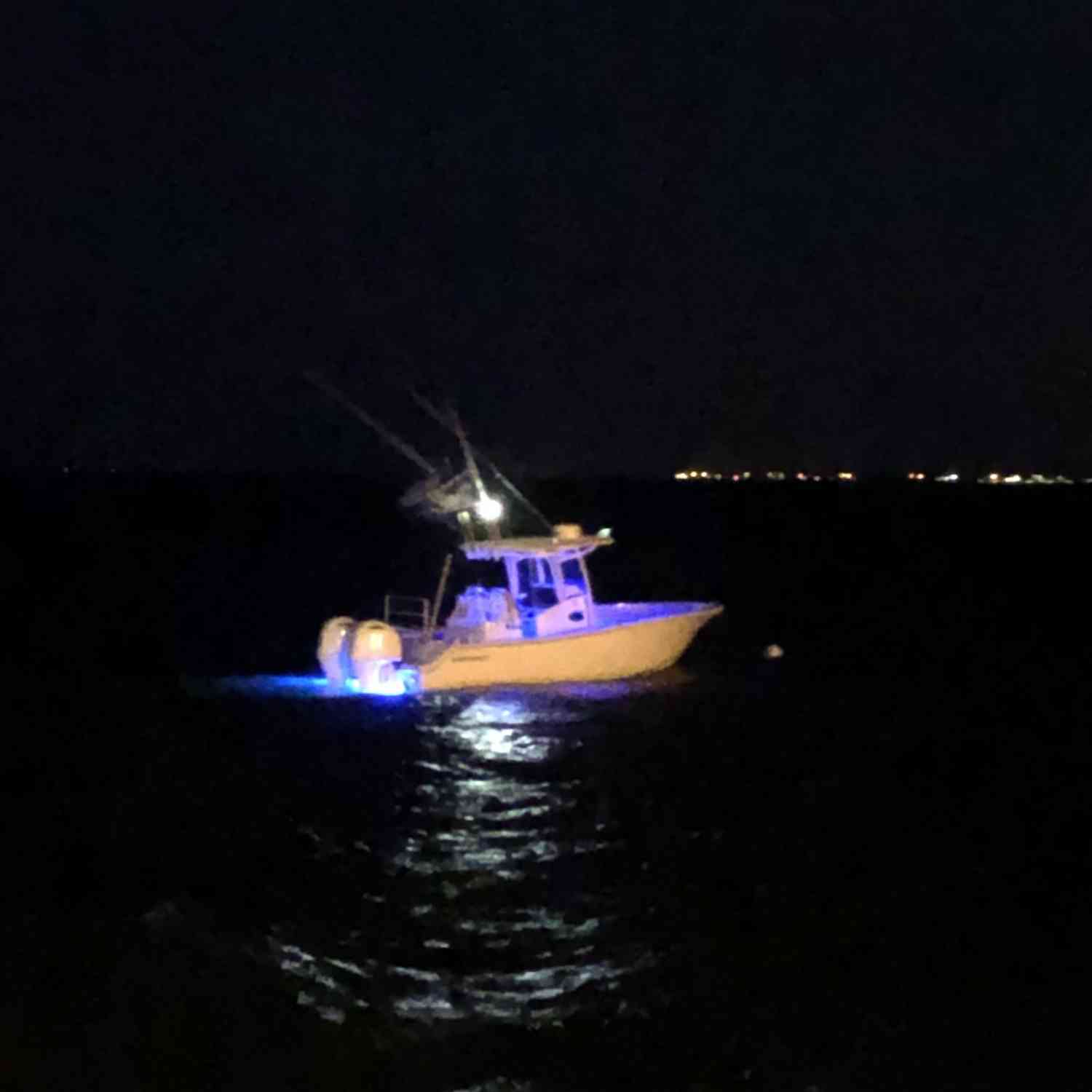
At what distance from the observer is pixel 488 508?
89.0 ft

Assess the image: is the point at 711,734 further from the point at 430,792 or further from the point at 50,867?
the point at 50,867

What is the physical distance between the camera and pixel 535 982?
468 inches

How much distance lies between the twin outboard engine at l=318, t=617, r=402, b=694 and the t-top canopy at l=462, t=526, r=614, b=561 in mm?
2354

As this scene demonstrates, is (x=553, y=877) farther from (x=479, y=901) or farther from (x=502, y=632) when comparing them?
(x=502, y=632)

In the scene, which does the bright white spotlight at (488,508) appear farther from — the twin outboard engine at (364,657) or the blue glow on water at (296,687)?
the blue glow on water at (296,687)

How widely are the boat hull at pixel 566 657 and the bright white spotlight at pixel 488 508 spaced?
7.85 ft

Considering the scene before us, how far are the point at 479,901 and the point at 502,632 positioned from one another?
491 inches

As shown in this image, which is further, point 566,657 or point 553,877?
point 566,657

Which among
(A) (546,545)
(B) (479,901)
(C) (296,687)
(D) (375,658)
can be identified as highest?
(A) (546,545)

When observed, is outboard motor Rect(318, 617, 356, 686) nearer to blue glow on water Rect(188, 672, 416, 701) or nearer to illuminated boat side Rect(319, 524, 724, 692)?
illuminated boat side Rect(319, 524, 724, 692)

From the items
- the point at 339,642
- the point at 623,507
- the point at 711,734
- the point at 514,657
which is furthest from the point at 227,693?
the point at 623,507

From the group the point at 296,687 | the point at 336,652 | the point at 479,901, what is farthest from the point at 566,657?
the point at 479,901

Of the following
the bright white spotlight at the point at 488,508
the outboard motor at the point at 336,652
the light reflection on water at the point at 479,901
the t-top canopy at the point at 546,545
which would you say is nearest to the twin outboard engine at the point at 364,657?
the outboard motor at the point at 336,652

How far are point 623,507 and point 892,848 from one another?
154 meters
